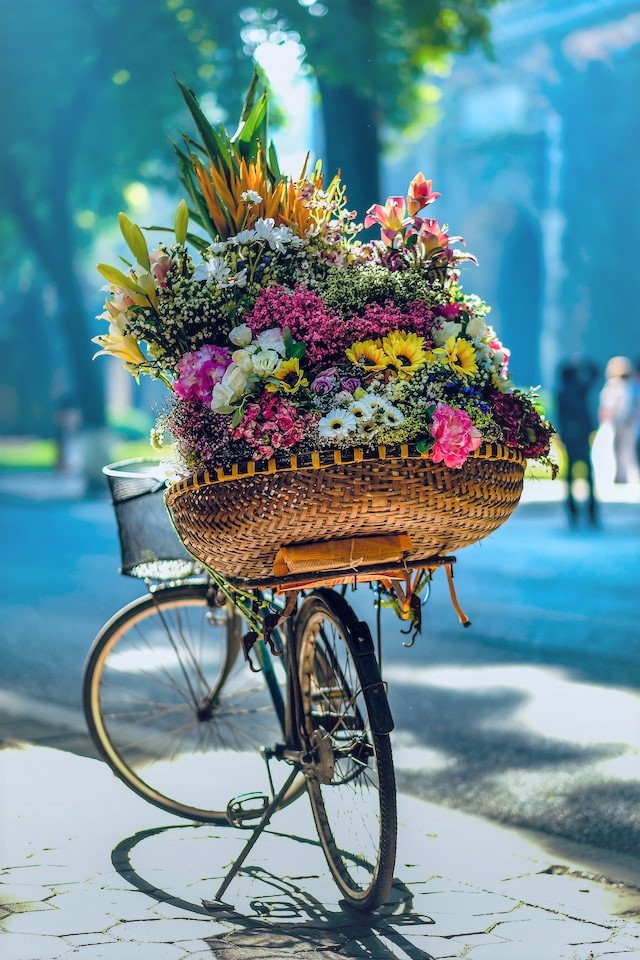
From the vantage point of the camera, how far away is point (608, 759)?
18.6 ft

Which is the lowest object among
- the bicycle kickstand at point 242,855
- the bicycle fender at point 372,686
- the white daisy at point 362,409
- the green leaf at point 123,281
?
the bicycle kickstand at point 242,855

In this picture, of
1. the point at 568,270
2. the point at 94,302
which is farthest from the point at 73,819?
the point at 94,302

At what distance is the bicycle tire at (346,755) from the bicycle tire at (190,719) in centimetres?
34

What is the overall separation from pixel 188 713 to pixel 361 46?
11158mm

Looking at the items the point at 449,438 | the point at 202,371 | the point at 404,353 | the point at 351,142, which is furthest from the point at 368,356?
the point at 351,142

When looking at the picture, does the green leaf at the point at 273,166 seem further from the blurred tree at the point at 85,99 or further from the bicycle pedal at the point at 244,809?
the blurred tree at the point at 85,99

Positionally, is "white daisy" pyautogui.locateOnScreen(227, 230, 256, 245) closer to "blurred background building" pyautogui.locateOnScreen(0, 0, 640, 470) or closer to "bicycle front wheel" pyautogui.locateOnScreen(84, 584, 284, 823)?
"bicycle front wheel" pyautogui.locateOnScreen(84, 584, 284, 823)

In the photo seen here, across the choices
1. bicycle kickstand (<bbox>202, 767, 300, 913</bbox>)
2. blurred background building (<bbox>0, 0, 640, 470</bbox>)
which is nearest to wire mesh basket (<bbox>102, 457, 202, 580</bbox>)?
bicycle kickstand (<bbox>202, 767, 300, 913</bbox>)

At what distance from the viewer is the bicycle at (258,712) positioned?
12.6ft

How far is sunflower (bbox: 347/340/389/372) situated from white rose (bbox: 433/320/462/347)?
0.21 m

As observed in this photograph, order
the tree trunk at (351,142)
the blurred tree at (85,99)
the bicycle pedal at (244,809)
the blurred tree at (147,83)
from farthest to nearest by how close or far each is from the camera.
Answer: the blurred tree at (85,99) < the blurred tree at (147,83) < the tree trunk at (351,142) < the bicycle pedal at (244,809)

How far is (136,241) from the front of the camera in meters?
3.88

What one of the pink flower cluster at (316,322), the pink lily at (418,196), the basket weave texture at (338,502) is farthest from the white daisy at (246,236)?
the basket weave texture at (338,502)

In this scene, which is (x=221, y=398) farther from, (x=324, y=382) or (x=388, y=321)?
(x=388, y=321)
